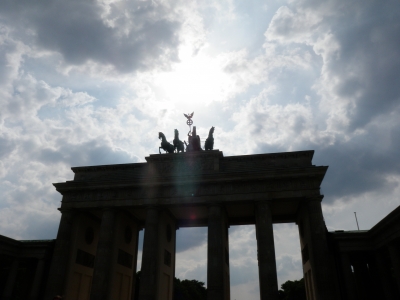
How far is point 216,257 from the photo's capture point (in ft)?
95.5

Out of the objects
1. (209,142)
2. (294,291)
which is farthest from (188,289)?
(209,142)

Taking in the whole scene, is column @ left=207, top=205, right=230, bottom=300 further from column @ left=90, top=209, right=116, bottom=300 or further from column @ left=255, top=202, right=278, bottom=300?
column @ left=90, top=209, right=116, bottom=300

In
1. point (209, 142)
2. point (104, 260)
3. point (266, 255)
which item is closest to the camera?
point (266, 255)

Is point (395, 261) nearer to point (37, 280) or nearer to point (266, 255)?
point (266, 255)

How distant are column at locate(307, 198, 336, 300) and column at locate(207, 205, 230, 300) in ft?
26.7

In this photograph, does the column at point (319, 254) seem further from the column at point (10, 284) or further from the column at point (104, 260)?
the column at point (10, 284)

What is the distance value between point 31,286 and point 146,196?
51.5 feet

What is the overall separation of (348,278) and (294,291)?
63833 mm

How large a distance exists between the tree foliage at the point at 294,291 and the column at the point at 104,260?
66.7 meters

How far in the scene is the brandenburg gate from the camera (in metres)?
29.0

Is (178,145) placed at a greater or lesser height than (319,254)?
greater

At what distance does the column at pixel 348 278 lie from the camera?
1056 inches

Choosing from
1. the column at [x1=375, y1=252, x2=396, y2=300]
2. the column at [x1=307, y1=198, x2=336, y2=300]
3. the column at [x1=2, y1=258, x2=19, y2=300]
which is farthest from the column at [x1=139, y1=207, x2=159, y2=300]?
the column at [x1=375, y1=252, x2=396, y2=300]

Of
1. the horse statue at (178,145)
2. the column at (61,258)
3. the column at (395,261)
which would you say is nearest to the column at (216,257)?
the horse statue at (178,145)
